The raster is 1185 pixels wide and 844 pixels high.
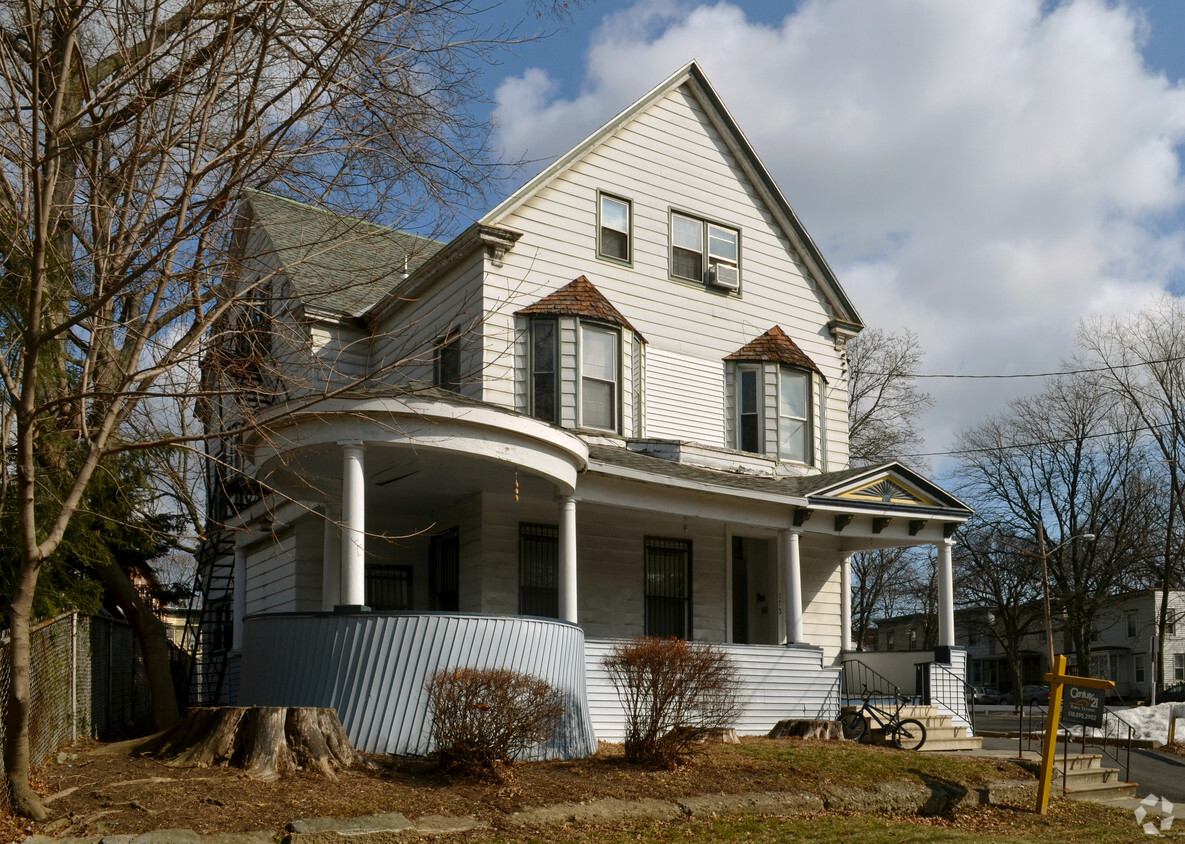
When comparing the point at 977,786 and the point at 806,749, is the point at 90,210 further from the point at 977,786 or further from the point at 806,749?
the point at 977,786

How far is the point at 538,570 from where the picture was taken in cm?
1688

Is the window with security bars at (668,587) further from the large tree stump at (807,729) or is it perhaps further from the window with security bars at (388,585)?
the window with security bars at (388,585)

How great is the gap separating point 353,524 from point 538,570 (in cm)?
506

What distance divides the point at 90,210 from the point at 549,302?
8.56 m

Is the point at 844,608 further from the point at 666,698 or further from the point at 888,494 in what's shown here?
the point at 666,698

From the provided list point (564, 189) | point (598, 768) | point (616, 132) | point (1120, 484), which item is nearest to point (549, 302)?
point (564, 189)

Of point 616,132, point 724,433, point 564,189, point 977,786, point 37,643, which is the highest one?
point 616,132

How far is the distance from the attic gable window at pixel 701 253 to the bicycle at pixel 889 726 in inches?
306

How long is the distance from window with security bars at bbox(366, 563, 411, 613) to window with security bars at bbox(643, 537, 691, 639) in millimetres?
3924

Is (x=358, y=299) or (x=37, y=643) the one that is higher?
(x=358, y=299)

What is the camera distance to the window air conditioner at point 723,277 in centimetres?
2003

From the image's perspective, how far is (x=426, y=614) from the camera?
39.0ft

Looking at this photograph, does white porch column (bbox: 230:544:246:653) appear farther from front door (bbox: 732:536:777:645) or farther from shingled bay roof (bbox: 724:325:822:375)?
shingled bay roof (bbox: 724:325:822:375)

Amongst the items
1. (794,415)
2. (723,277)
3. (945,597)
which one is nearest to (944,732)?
(945,597)
